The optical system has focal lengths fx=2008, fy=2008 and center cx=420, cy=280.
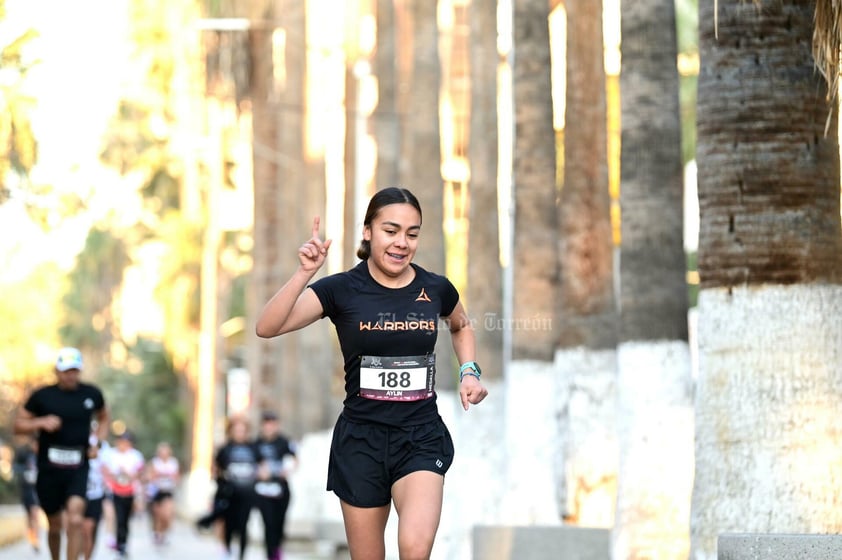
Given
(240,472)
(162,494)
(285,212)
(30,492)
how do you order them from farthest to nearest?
1. (285,212)
2. (162,494)
3. (30,492)
4. (240,472)

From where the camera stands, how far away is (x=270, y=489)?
21.4 metres

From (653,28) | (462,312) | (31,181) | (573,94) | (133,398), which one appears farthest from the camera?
(133,398)

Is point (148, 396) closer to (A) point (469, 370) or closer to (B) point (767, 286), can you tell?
(B) point (767, 286)

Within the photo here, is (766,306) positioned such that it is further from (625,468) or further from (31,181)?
(31,181)

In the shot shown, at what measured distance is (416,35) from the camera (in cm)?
2442

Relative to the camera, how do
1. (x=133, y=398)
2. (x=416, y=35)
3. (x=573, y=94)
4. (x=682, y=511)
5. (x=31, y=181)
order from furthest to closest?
(x=133, y=398), (x=416, y=35), (x=31, y=181), (x=573, y=94), (x=682, y=511)

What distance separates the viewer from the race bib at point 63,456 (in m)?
15.9

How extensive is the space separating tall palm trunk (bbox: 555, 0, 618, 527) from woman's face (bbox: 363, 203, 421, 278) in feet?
30.5

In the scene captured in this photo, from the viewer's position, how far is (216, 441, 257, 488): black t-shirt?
22.3m

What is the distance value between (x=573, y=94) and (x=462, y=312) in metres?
9.74

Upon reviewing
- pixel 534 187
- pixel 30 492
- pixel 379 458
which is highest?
pixel 534 187

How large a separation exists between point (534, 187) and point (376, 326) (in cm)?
1115

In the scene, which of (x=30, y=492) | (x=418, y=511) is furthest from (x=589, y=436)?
(x=30, y=492)

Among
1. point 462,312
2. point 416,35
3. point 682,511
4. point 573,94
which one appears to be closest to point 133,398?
point 416,35
